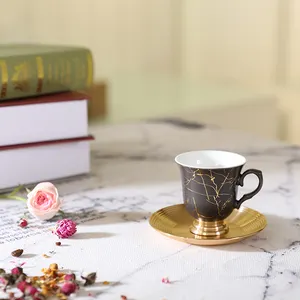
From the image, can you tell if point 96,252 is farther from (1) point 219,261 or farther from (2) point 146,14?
(2) point 146,14

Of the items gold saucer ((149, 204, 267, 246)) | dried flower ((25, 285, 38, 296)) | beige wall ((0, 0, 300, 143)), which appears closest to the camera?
dried flower ((25, 285, 38, 296))

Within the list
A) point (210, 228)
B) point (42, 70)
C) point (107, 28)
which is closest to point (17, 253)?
point (210, 228)

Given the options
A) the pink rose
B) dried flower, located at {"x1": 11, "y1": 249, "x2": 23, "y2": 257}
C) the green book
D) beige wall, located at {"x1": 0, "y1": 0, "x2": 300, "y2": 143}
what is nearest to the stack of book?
the green book

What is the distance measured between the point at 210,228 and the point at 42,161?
33 cm

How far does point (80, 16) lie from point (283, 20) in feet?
2.37

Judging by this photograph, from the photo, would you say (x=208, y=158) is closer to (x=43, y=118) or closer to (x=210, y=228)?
(x=210, y=228)

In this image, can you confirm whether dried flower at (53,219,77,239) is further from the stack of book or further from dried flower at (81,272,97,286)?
the stack of book

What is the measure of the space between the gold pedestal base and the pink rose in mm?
171

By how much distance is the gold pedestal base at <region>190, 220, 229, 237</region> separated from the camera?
677mm

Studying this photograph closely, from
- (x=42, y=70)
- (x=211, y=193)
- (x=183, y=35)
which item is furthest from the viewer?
(x=183, y=35)

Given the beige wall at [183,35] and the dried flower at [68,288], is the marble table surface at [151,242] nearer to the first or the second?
the dried flower at [68,288]

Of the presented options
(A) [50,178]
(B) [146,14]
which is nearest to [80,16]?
(B) [146,14]

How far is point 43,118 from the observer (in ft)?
2.95

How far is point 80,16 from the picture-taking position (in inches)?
84.7
